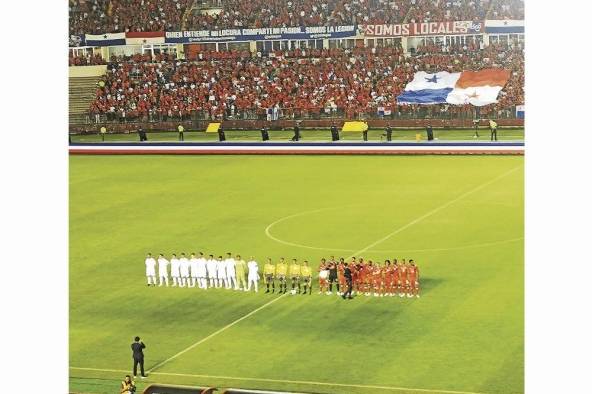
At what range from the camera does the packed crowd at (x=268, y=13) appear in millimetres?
39506

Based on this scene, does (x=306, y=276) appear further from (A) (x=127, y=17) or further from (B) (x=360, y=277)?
(A) (x=127, y=17)

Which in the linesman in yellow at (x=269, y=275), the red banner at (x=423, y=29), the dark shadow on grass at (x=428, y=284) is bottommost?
the dark shadow on grass at (x=428, y=284)

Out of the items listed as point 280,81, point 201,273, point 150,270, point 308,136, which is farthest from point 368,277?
point 280,81

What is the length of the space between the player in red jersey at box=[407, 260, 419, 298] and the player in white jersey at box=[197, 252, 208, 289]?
318 cm

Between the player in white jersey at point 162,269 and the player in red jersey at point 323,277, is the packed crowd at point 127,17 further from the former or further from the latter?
the player in red jersey at point 323,277

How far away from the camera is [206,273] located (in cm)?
2041

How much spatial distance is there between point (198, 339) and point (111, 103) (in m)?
24.7

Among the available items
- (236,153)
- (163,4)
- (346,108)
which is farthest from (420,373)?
(163,4)

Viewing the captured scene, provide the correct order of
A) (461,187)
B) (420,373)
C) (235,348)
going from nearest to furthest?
(420,373) < (235,348) < (461,187)

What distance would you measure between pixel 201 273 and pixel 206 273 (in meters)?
0.52

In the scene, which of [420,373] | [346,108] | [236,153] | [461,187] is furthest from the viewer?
A: [346,108]

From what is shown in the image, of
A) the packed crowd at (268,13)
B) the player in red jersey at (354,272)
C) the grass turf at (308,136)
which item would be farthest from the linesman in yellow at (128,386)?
the packed crowd at (268,13)
